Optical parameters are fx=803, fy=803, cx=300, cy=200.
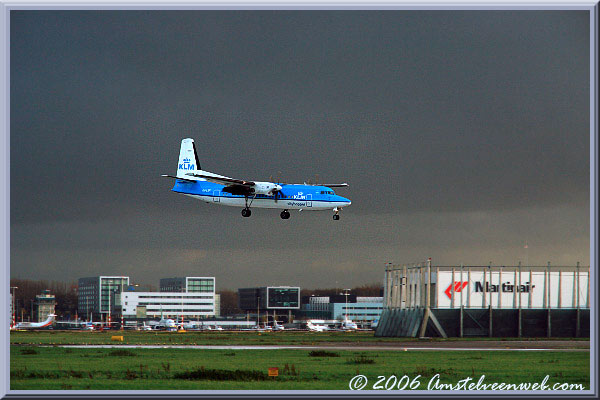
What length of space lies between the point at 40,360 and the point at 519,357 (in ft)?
112

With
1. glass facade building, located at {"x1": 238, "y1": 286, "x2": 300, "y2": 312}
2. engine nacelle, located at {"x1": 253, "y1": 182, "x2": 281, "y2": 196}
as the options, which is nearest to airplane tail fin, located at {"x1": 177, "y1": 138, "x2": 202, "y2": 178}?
engine nacelle, located at {"x1": 253, "y1": 182, "x2": 281, "y2": 196}

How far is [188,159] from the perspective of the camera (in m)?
57.2

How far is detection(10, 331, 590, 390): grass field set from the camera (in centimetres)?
4116

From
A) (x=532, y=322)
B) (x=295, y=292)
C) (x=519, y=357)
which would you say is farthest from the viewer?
(x=295, y=292)

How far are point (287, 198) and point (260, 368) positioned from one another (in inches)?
510

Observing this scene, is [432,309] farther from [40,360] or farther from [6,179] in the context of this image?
[6,179]

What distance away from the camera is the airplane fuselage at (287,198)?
5619 cm

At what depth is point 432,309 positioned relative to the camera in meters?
103

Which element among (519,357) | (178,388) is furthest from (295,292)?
(178,388)

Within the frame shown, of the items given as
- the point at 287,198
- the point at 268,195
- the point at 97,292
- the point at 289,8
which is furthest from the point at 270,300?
the point at 289,8

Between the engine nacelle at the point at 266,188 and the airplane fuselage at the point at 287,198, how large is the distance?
0.21m

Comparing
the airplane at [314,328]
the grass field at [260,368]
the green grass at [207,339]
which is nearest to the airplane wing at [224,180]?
the grass field at [260,368]

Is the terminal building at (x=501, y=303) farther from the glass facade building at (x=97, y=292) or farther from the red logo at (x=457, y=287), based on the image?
the glass facade building at (x=97, y=292)

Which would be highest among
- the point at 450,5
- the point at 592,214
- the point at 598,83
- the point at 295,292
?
the point at 450,5
